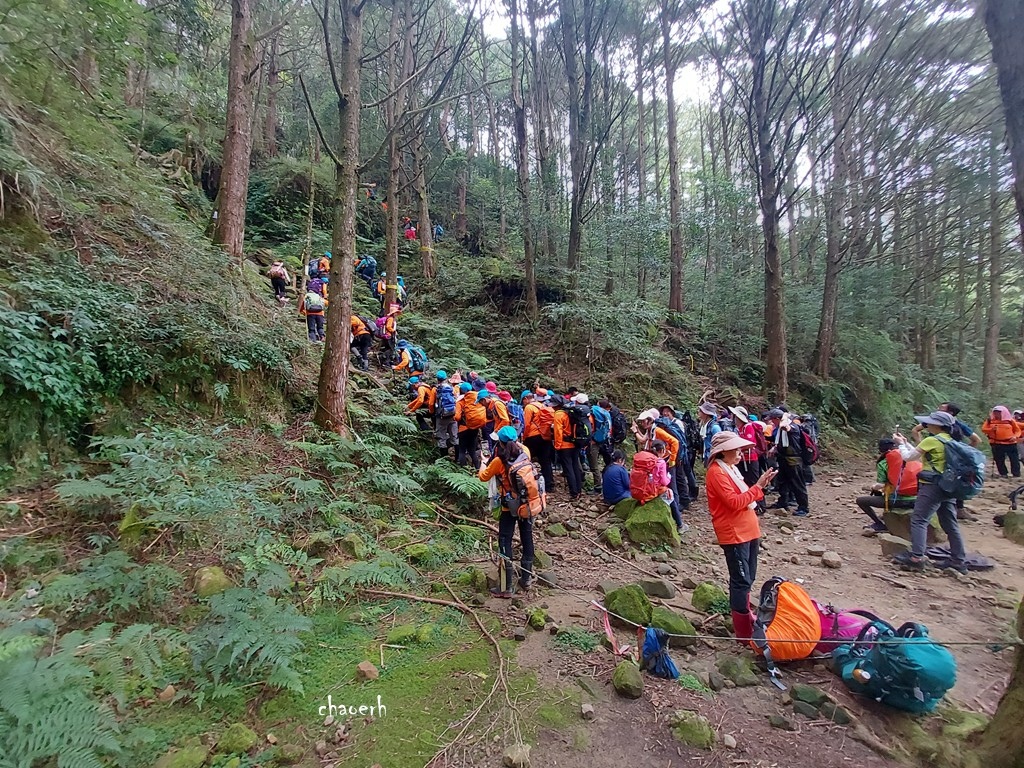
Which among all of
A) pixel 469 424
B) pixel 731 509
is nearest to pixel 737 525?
pixel 731 509

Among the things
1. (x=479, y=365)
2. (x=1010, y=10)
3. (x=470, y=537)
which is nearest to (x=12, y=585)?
(x=470, y=537)

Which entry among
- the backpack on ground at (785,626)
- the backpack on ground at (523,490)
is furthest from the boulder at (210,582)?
the backpack on ground at (785,626)

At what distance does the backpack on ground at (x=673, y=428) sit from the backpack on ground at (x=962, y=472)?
3.53 m

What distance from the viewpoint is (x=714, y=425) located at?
28.8ft

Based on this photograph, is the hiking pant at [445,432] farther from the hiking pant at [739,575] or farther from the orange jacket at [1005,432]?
the orange jacket at [1005,432]

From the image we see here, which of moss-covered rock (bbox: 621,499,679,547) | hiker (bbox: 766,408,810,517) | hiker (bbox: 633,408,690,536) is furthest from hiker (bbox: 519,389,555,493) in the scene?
hiker (bbox: 766,408,810,517)

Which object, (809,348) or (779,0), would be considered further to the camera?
(809,348)

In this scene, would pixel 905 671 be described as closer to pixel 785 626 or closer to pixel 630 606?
pixel 785 626

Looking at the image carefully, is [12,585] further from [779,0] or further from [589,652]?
[779,0]

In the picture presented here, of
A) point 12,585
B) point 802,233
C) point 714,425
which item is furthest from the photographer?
point 802,233

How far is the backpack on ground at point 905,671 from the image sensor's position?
3.21 metres

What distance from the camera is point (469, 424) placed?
8539mm

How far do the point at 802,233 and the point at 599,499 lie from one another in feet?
79.9

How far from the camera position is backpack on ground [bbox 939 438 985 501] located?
19.2 ft
